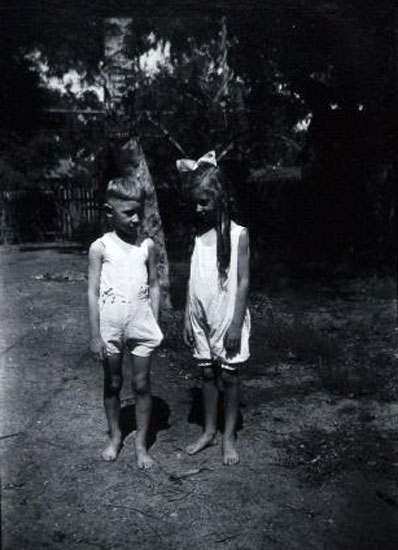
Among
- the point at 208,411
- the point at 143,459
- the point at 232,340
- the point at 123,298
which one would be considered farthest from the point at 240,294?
the point at 143,459

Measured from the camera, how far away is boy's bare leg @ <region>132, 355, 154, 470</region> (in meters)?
3.76

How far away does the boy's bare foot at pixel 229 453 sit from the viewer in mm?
3842

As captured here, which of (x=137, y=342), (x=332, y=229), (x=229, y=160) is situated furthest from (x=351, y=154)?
(x=137, y=342)

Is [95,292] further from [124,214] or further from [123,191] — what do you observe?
[123,191]

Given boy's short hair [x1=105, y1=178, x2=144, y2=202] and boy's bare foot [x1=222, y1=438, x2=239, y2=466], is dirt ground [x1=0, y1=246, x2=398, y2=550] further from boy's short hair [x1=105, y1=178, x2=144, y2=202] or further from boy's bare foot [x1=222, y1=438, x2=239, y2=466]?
boy's short hair [x1=105, y1=178, x2=144, y2=202]

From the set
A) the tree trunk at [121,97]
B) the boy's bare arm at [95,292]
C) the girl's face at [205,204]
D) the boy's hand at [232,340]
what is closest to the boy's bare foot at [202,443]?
the boy's hand at [232,340]

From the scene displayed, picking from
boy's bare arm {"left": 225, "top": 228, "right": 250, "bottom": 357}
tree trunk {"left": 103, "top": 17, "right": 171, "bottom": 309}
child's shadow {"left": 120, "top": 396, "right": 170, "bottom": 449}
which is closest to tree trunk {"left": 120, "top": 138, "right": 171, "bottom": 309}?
tree trunk {"left": 103, "top": 17, "right": 171, "bottom": 309}

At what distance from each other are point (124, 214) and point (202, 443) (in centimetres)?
155

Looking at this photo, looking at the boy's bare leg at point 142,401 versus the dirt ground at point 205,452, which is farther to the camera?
the boy's bare leg at point 142,401

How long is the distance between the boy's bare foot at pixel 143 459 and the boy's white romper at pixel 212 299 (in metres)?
0.67

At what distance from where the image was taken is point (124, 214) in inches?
145

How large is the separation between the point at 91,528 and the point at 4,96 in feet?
55.6

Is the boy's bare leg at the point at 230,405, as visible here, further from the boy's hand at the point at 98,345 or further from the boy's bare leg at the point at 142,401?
the boy's hand at the point at 98,345

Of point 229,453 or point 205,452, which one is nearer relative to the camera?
point 229,453
